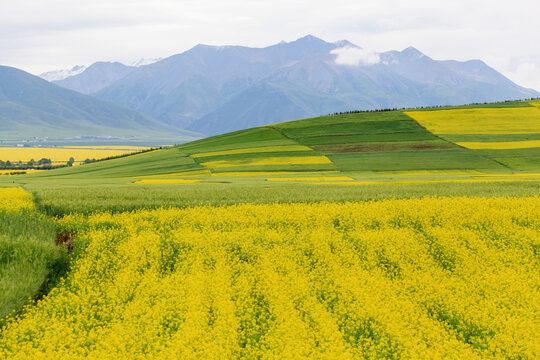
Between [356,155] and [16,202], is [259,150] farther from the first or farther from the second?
[16,202]

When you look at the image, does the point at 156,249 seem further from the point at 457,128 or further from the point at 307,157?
the point at 457,128

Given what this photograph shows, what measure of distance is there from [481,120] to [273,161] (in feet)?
150

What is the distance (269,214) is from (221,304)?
792 centimetres

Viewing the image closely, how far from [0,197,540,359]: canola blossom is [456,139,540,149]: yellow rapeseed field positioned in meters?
50.9

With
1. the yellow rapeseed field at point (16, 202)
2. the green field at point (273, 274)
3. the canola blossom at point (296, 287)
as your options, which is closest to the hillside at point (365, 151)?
the yellow rapeseed field at point (16, 202)

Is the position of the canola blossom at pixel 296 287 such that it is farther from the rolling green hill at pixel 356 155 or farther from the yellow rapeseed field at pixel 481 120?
the yellow rapeseed field at pixel 481 120

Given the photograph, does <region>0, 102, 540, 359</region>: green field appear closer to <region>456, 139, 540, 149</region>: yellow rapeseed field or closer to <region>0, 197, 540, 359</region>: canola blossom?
<region>0, 197, 540, 359</region>: canola blossom

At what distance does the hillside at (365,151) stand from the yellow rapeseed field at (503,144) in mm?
134

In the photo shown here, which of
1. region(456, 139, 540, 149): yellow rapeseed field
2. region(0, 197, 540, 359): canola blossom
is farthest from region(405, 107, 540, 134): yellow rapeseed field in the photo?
region(0, 197, 540, 359): canola blossom

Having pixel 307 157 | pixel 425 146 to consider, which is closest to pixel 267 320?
pixel 307 157

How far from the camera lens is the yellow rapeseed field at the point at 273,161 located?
60.1m

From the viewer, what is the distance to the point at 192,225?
1756 cm

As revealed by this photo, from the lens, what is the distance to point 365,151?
66562mm

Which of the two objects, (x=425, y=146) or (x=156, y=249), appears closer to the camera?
(x=156, y=249)
